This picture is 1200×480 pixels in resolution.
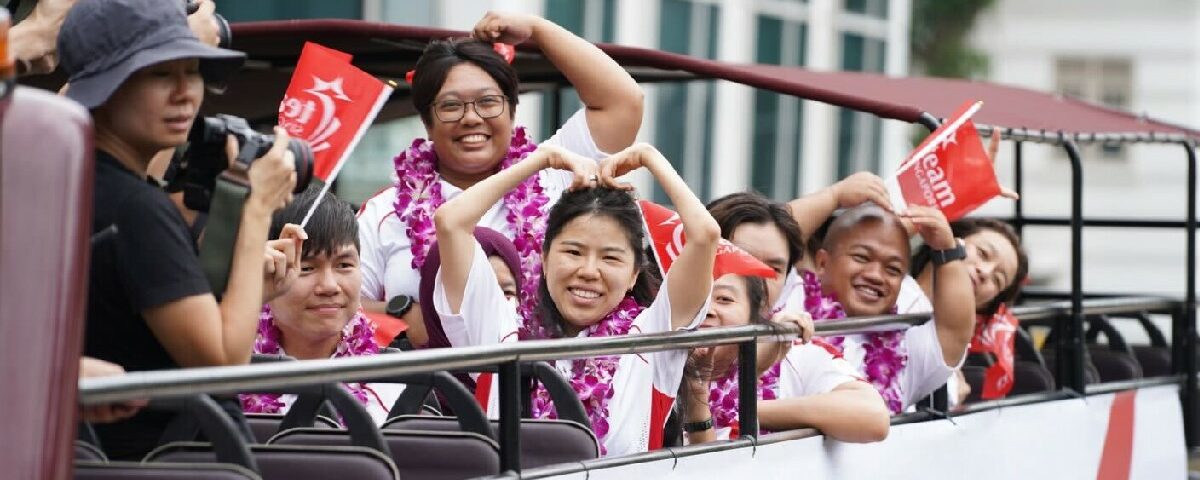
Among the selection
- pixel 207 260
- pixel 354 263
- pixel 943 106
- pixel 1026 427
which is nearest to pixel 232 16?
pixel 943 106

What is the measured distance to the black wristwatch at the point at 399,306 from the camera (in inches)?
222

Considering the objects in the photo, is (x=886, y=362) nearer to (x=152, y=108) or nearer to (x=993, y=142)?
(x=993, y=142)

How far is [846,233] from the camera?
262 inches

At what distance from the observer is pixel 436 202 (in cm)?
579

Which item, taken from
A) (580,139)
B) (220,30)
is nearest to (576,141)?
(580,139)

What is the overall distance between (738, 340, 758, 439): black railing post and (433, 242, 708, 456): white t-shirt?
0.20 meters

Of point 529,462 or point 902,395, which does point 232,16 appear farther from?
point 529,462

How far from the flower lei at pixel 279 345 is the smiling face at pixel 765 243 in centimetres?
128

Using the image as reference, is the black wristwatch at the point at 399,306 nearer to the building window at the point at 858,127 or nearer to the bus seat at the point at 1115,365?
the bus seat at the point at 1115,365

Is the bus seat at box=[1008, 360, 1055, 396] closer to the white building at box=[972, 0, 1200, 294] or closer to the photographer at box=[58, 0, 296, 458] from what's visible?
the photographer at box=[58, 0, 296, 458]

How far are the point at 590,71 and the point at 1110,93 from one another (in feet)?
112

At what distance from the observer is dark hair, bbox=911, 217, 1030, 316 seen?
7.39 meters

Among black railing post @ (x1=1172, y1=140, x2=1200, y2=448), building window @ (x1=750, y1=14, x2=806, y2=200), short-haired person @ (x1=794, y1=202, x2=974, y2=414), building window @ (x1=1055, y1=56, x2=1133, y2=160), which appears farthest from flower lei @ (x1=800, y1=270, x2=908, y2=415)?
building window @ (x1=1055, y1=56, x2=1133, y2=160)

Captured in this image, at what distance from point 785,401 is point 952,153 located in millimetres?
1223
